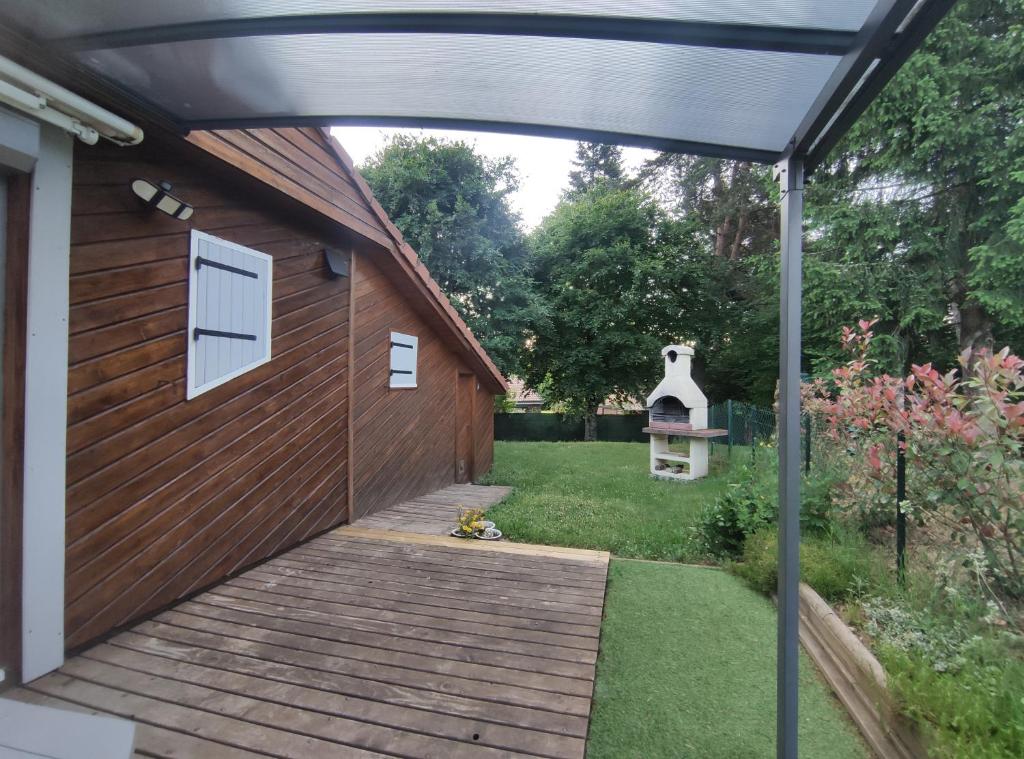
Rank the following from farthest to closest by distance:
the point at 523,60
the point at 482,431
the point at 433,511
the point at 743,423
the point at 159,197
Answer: the point at 743,423 → the point at 482,431 → the point at 433,511 → the point at 159,197 → the point at 523,60

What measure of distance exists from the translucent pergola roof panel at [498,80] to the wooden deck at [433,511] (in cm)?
341

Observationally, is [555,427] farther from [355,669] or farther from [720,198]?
[355,669]

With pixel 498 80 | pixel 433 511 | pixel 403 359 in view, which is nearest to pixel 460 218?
pixel 403 359

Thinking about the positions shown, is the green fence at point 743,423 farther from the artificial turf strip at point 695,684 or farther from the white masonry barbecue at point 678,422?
the artificial turf strip at point 695,684

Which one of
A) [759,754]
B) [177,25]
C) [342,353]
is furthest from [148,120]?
[759,754]

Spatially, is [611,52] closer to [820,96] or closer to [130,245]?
[820,96]

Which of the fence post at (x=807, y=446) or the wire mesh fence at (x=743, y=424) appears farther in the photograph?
the wire mesh fence at (x=743, y=424)

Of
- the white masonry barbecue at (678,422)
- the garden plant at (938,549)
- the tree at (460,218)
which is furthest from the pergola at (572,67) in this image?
the tree at (460,218)

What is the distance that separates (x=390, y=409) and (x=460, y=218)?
9.10 m

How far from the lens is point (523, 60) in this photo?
1.52m

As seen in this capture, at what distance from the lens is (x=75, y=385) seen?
6.88ft

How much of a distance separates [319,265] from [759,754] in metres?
4.16

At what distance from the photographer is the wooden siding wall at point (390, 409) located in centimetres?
470

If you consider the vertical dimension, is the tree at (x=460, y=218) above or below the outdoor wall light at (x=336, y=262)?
above
